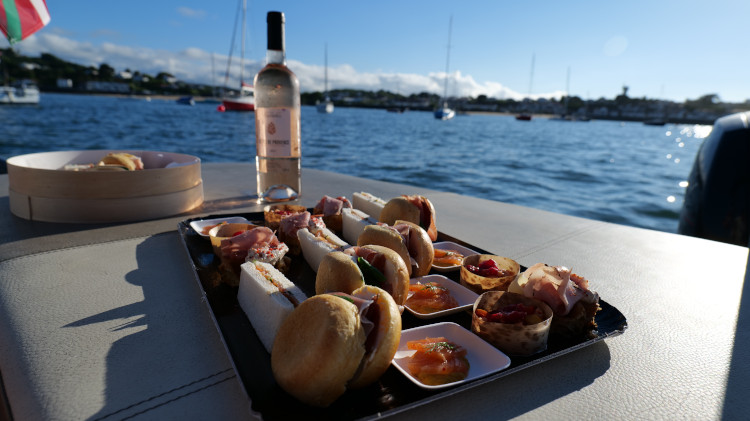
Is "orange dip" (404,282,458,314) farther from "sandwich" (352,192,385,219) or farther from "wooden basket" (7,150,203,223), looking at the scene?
"wooden basket" (7,150,203,223)

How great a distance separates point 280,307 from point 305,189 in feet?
8.82

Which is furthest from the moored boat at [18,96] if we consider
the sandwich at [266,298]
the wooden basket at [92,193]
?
the sandwich at [266,298]

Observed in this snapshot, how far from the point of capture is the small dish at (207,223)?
7.17ft

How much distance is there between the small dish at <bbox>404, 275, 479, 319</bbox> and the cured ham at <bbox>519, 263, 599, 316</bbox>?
8.1 inches

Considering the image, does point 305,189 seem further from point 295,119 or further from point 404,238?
point 404,238

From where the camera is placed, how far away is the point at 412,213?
216 centimetres

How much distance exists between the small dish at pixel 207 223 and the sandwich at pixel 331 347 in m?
1.30

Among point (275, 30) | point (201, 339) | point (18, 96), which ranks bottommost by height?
point (201, 339)

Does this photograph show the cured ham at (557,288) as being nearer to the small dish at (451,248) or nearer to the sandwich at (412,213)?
the small dish at (451,248)

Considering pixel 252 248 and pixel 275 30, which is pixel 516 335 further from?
pixel 275 30

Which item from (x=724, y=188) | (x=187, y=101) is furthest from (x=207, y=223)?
(x=187, y=101)

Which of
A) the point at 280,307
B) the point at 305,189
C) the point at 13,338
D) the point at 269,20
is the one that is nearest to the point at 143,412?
the point at 280,307

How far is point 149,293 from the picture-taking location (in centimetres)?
159

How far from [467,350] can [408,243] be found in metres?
0.67
